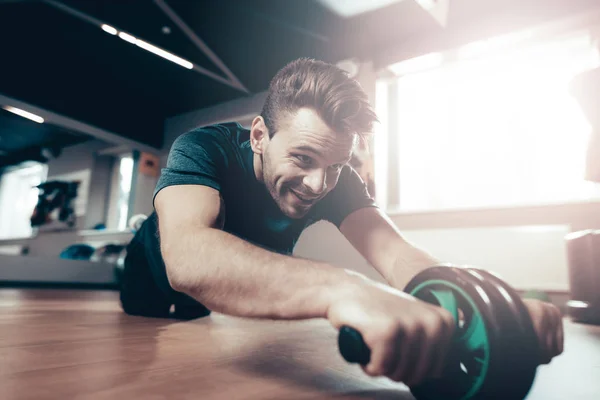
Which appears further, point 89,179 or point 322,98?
point 89,179

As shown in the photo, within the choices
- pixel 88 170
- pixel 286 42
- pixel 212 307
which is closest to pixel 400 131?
pixel 286 42

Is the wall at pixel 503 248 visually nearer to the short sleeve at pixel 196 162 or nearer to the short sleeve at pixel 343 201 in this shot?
the short sleeve at pixel 343 201

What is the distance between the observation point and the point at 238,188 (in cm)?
80

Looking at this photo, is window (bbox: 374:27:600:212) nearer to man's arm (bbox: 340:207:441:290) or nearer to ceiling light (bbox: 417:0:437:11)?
ceiling light (bbox: 417:0:437:11)

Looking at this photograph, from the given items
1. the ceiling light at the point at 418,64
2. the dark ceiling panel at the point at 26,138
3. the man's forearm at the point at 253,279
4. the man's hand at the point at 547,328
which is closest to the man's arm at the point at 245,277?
the man's forearm at the point at 253,279

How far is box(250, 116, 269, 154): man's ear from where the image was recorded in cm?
73

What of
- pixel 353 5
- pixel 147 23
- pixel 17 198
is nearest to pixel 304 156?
pixel 353 5

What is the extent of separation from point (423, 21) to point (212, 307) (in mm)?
2446

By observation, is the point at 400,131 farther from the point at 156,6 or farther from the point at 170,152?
the point at 170,152

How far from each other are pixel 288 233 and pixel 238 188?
0.57ft

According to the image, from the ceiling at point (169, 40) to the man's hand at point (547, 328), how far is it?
1.95 metres

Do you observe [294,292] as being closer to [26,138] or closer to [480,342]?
[480,342]

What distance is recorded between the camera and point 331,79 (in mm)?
701

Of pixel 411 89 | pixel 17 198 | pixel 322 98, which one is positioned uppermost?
pixel 411 89
